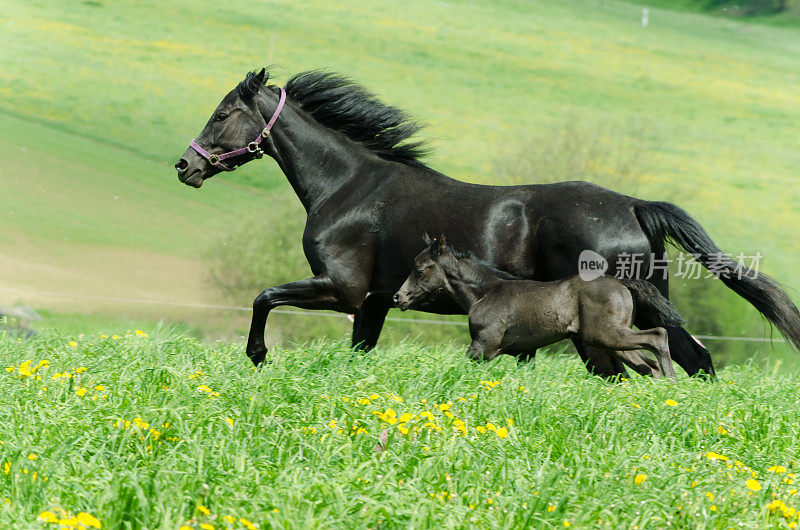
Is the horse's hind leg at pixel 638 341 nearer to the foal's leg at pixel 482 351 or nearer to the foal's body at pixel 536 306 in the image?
the foal's body at pixel 536 306

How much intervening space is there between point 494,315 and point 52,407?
304cm

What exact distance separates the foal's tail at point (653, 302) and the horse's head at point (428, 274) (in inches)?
50.0

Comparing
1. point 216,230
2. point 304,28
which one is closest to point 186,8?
point 304,28

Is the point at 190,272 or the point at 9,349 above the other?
the point at 9,349

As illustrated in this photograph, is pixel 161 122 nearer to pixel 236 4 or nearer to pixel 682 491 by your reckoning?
pixel 236 4

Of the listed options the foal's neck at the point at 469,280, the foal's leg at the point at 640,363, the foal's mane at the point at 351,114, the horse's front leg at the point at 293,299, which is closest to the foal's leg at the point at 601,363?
the foal's leg at the point at 640,363

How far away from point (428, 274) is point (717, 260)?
2.07 meters

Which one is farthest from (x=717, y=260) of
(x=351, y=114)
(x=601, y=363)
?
(x=351, y=114)

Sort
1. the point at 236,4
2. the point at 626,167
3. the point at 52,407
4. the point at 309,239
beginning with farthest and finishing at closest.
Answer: the point at 236,4
the point at 626,167
the point at 309,239
the point at 52,407

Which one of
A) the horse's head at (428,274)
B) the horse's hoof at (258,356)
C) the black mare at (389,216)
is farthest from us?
the horse's hoof at (258,356)

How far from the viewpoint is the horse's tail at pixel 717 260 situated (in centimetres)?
632

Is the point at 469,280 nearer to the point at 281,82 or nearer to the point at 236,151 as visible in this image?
the point at 236,151

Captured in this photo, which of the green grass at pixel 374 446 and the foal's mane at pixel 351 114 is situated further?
the foal's mane at pixel 351 114

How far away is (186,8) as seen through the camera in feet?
→ 136
